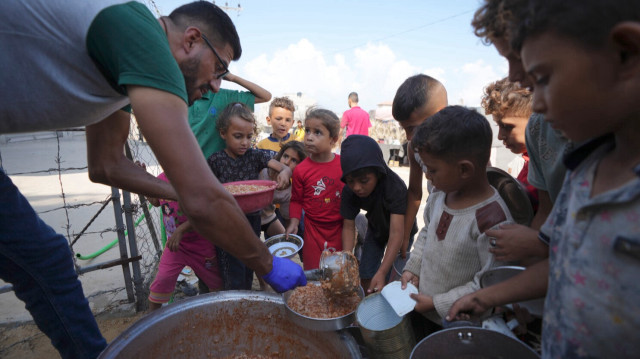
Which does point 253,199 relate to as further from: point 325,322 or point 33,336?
point 33,336

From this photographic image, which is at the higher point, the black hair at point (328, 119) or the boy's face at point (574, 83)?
the boy's face at point (574, 83)

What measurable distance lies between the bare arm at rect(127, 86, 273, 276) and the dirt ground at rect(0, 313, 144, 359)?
2254mm

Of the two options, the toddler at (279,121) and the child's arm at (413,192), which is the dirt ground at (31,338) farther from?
the child's arm at (413,192)

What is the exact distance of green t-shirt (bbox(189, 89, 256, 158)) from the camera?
306cm

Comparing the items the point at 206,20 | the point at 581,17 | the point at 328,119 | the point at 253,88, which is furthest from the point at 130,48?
the point at 253,88

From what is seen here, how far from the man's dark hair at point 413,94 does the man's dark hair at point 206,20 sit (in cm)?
121

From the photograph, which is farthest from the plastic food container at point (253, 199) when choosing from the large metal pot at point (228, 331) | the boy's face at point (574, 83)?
the boy's face at point (574, 83)

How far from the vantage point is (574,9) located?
0.66 metres

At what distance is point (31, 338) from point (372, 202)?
3.07m

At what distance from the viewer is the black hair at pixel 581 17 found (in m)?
0.62

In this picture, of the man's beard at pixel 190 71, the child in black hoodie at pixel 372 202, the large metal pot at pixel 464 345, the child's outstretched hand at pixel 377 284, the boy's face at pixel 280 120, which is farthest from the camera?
the boy's face at pixel 280 120

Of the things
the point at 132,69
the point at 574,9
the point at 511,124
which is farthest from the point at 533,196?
the point at 132,69

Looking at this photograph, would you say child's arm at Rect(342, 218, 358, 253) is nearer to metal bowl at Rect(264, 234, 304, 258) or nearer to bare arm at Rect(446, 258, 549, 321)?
metal bowl at Rect(264, 234, 304, 258)

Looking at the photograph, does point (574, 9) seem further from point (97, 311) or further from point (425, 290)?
point (97, 311)
